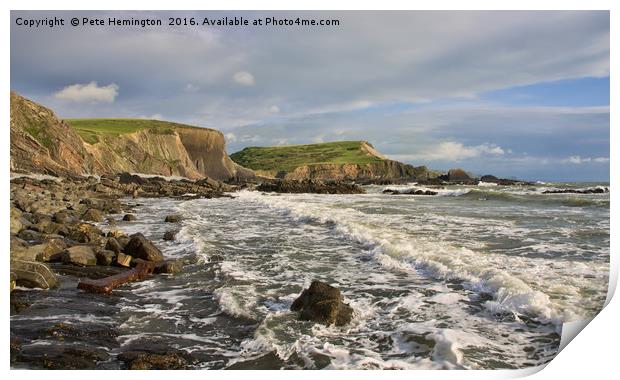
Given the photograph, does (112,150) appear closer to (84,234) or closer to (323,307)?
(84,234)

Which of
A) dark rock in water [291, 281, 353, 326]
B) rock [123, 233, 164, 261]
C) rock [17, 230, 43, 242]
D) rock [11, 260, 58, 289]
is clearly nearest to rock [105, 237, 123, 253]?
rock [123, 233, 164, 261]

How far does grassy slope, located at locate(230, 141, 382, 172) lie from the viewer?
14082 cm

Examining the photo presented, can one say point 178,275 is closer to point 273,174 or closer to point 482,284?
point 482,284

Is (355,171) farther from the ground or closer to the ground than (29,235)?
farther from the ground

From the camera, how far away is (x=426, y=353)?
5.98m

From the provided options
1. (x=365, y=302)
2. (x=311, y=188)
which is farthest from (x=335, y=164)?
(x=365, y=302)

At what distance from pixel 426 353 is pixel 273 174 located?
129189 mm

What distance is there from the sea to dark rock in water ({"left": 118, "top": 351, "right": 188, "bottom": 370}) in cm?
16

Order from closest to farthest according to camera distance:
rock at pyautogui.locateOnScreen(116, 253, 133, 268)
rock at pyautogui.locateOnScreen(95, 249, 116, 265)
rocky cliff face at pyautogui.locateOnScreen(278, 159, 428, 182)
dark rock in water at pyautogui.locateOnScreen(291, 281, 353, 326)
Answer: dark rock in water at pyautogui.locateOnScreen(291, 281, 353, 326) → rock at pyautogui.locateOnScreen(116, 253, 133, 268) → rock at pyautogui.locateOnScreen(95, 249, 116, 265) → rocky cliff face at pyautogui.locateOnScreen(278, 159, 428, 182)

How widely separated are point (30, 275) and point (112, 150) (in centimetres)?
6585

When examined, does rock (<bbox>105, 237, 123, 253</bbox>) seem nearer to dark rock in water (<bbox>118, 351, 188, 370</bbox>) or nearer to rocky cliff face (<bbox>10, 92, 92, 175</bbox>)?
dark rock in water (<bbox>118, 351, 188, 370</bbox>)

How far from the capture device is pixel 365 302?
820 centimetres
